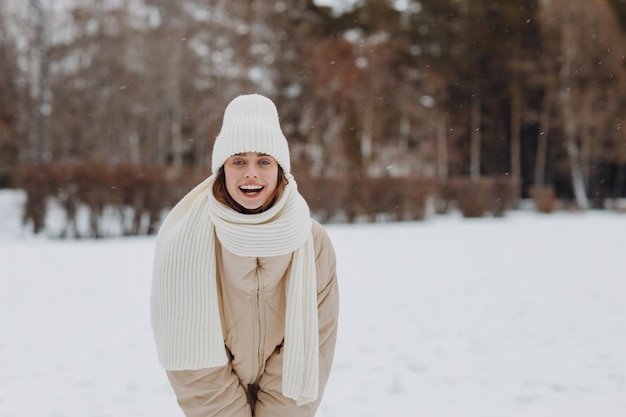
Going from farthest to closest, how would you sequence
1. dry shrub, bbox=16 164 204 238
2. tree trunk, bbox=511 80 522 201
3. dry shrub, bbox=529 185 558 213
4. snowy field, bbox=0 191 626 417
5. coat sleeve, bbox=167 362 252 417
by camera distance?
tree trunk, bbox=511 80 522 201, dry shrub, bbox=529 185 558 213, dry shrub, bbox=16 164 204 238, snowy field, bbox=0 191 626 417, coat sleeve, bbox=167 362 252 417

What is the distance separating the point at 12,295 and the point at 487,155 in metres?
30.5

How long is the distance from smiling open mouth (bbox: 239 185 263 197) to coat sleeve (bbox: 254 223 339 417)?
1.00 feet

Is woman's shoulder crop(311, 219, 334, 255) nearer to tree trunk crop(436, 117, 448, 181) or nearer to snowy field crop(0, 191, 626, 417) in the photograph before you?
snowy field crop(0, 191, 626, 417)

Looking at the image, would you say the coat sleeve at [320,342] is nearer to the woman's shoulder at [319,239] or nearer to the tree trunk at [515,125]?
the woman's shoulder at [319,239]

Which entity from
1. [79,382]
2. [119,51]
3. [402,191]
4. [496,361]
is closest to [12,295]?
[79,382]

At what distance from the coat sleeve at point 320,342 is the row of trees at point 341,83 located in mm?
14271

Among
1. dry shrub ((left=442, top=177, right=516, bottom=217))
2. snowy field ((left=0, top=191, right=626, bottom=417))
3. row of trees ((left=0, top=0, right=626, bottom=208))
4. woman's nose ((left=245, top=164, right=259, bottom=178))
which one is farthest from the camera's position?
dry shrub ((left=442, top=177, right=516, bottom=217))

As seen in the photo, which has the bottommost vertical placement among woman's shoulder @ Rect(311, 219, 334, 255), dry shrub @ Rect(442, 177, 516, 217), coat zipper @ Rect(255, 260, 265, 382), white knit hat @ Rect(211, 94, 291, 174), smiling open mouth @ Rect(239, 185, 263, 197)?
dry shrub @ Rect(442, 177, 516, 217)

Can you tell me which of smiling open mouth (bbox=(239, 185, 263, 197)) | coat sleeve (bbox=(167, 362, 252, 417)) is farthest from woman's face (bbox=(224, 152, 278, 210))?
coat sleeve (bbox=(167, 362, 252, 417))

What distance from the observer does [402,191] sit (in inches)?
761

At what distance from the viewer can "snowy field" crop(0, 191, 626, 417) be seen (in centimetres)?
406

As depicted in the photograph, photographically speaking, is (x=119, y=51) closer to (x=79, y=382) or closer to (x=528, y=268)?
(x=528, y=268)

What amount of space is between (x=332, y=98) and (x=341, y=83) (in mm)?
988

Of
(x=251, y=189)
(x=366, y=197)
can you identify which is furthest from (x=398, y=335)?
(x=366, y=197)
